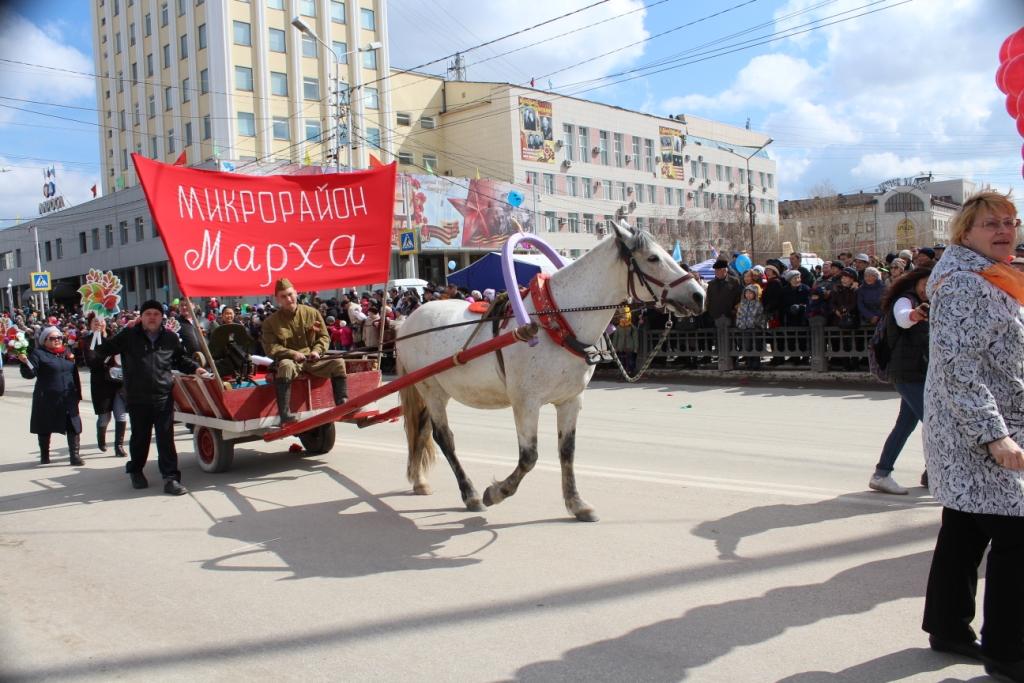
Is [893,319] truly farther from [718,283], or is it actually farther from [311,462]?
[718,283]

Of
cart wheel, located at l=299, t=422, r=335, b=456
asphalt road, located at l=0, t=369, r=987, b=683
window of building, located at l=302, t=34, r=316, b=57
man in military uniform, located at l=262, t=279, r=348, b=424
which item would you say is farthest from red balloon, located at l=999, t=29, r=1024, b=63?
window of building, located at l=302, t=34, r=316, b=57

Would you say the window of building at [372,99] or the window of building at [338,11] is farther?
the window of building at [372,99]

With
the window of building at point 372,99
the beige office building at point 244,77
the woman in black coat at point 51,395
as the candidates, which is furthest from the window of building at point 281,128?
the woman in black coat at point 51,395

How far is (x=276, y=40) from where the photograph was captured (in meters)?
50.3

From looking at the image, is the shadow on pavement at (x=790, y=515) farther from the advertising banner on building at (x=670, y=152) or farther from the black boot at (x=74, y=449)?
the advertising banner on building at (x=670, y=152)

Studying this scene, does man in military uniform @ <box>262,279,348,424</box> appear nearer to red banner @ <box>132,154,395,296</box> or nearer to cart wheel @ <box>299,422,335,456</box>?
red banner @ <box>132,154,395,296</box>

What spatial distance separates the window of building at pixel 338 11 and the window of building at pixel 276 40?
386 cm

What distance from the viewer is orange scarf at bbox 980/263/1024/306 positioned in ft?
10.6

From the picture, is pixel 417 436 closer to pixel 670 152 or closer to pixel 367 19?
pixel 367 19

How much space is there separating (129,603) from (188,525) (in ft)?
5.59

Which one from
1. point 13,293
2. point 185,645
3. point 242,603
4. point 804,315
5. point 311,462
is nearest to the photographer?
point 185,645

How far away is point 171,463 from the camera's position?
752 cm

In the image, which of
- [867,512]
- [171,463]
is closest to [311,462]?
[171,463]

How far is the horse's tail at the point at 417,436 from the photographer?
703 centimetres
